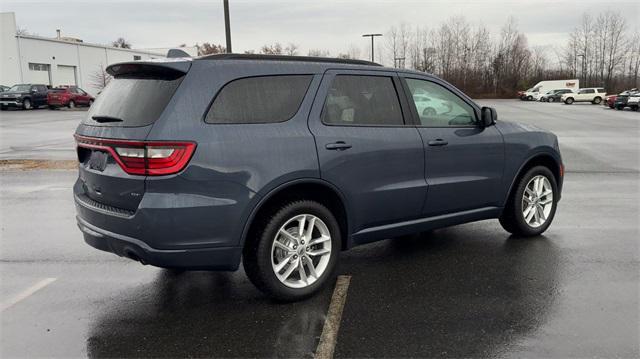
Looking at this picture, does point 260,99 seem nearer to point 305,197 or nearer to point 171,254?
point 305,197

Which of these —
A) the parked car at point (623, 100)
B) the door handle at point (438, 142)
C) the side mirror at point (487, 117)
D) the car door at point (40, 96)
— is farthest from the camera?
the parked car at point (623, 100)

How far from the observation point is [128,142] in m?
3.64

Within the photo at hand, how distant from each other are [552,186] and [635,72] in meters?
97.2

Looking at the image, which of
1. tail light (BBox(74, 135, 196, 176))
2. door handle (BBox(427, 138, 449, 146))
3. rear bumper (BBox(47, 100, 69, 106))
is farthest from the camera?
rear bumper (BBox(47, 100, 69, 106))

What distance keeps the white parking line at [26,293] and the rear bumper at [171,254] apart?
930 mm

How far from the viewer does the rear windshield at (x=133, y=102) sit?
3727 millimetres

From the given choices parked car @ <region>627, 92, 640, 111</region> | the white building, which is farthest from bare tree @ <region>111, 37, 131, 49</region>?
parked car @ <region>627, 92, 640, 111</region>

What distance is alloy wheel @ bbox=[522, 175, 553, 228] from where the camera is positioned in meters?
5.84

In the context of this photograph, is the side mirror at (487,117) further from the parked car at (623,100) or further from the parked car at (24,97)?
the parked car at (623,100)

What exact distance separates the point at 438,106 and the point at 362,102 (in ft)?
3.08

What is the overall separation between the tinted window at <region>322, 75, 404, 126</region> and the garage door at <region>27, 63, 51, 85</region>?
5497 centimetres

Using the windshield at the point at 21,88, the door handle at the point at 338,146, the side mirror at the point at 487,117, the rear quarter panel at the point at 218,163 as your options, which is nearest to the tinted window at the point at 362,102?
the door handle at the point at 338,146

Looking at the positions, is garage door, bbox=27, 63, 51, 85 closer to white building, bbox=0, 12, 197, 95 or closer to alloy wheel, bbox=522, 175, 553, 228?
white building, bbox=0, 12, 197, 95

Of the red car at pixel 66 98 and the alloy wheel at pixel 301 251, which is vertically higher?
the red car at pixel 66 98
